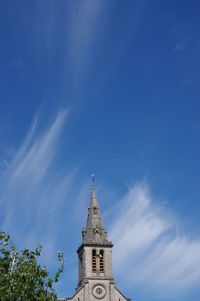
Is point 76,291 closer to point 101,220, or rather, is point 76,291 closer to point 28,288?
point 101,220

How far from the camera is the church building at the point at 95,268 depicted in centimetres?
6612

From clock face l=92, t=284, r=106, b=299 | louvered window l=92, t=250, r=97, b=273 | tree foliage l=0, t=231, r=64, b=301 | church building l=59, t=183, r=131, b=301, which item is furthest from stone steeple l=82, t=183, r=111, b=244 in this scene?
tree foliage l=0, t=231, r=64, b=301

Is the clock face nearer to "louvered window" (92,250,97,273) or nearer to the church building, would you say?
the church building

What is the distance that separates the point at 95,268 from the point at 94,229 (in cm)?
639

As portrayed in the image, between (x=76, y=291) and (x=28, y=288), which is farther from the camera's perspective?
(x=76, y=291)

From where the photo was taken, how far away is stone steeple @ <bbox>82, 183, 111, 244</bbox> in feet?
231

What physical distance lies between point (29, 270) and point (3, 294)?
101 inches

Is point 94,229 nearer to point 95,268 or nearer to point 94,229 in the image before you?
point 94,229

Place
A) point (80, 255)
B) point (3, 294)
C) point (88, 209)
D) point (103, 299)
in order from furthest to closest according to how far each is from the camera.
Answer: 1. point (88, 209)
2. point (80, 255)
3. point (103, 299)
4. point (3, 294)

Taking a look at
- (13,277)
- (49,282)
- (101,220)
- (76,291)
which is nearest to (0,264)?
(13,277)

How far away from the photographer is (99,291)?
218 feet

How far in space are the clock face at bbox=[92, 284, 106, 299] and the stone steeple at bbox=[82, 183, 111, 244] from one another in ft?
21.7

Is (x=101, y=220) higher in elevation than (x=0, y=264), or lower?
higher

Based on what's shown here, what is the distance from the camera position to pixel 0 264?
31.3m
